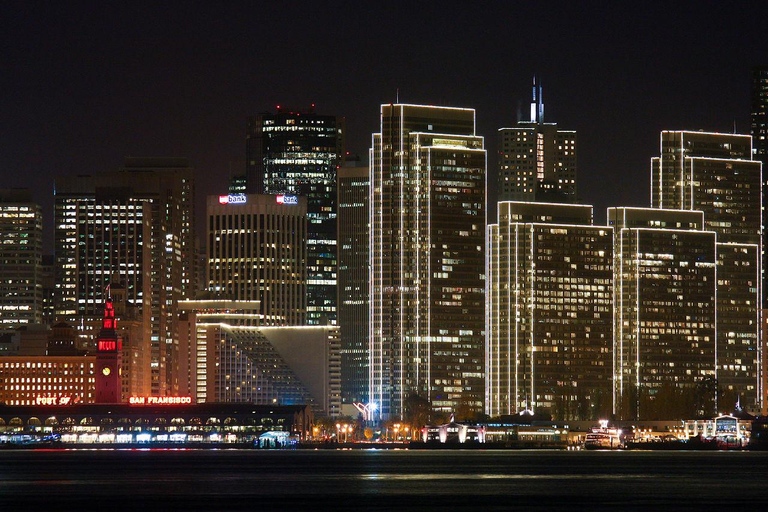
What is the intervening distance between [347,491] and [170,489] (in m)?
15.8

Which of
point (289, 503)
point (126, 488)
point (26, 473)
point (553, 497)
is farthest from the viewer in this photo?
point (26, 473)

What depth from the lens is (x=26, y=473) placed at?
188250 millimetres

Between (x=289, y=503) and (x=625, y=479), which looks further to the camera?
(x=625, y=479)

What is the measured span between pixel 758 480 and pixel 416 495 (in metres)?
45.8

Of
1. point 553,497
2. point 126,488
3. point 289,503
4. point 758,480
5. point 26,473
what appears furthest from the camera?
point 26,473

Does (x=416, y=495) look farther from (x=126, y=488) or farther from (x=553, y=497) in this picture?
(x=126, y=488)

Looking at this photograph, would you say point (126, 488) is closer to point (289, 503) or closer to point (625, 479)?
point (289, 503)

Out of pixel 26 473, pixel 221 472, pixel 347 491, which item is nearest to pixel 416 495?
pixel 347 491

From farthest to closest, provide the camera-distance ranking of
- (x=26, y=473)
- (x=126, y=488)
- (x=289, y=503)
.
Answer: (x=26, y=473)
(x=126, y=488)
(x=289, y=503)

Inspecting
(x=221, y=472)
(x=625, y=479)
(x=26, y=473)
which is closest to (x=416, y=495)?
(x=625, y=479)

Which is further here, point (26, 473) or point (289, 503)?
point (26, 473)

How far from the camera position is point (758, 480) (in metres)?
172

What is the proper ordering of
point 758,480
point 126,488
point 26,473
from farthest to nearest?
point 26,473 < point 758,480 < point 126,488

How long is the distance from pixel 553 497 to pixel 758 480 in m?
37.7
